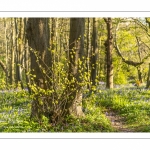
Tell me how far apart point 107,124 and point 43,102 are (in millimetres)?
1873

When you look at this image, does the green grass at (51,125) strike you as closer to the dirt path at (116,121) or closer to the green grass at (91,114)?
the green grass at (91,114)

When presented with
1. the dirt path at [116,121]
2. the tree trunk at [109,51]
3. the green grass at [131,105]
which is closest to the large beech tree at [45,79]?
the dirt path at [116,121]

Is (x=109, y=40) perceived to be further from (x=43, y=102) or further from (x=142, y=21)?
(x=43, y=102)

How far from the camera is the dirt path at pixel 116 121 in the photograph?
8.53m

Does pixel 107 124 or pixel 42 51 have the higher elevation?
pixel 42 51

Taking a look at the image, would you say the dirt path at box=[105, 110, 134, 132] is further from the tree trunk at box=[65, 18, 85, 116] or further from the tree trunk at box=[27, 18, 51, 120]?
the tree trunk at box=[27, 18, 51, 120]

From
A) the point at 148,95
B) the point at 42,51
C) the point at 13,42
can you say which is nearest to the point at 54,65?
the point at 42,51

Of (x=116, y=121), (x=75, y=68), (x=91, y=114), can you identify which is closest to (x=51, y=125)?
(x=91, y=114)

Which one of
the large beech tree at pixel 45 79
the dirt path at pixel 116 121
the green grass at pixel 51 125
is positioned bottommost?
the dirt path at pixel 116 121

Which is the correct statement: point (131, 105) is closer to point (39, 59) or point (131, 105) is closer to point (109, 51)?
point (39, 59)

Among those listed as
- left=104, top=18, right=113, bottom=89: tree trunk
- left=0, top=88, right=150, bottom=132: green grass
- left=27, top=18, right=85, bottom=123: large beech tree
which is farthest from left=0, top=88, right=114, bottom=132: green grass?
left=104, top=18, right=113, bottom=89: tree trunk

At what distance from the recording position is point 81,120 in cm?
834

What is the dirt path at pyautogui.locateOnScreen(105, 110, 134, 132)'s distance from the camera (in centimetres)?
853
